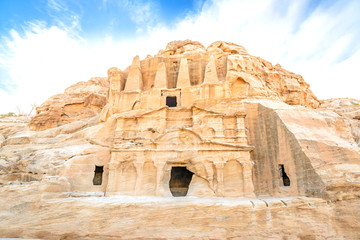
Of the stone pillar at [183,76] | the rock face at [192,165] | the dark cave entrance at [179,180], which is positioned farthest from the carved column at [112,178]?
the stone pillar at [183,76]

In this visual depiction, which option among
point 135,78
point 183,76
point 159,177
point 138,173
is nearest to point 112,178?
point 138,173

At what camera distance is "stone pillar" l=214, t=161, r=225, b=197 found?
1448cm

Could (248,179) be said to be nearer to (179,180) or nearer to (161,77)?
(179,180)

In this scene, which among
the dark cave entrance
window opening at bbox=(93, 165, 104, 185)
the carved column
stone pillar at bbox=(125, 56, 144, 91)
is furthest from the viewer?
stone pillar at bbox=(125, 56, 144, 91)

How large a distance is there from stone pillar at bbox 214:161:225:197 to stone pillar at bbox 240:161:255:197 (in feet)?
4.71

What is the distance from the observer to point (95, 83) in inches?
1337

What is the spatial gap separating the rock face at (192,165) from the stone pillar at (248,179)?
0.07 meters

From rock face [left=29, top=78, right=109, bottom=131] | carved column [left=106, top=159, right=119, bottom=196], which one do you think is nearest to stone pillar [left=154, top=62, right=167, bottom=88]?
carved column [left=106, top=159, right=119, bottom=196]

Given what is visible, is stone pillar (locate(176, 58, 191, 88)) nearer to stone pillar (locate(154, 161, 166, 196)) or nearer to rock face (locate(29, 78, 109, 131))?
stone pillar (locate(154, 161, 166, 196))

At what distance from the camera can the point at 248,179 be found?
14672 mm

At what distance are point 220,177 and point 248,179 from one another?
1.82m

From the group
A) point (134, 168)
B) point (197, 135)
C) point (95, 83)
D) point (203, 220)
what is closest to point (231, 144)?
point (197, 135)

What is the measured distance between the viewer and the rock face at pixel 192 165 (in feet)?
35.6

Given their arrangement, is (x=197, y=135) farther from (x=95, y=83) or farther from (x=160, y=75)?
(x=95, y=83)
